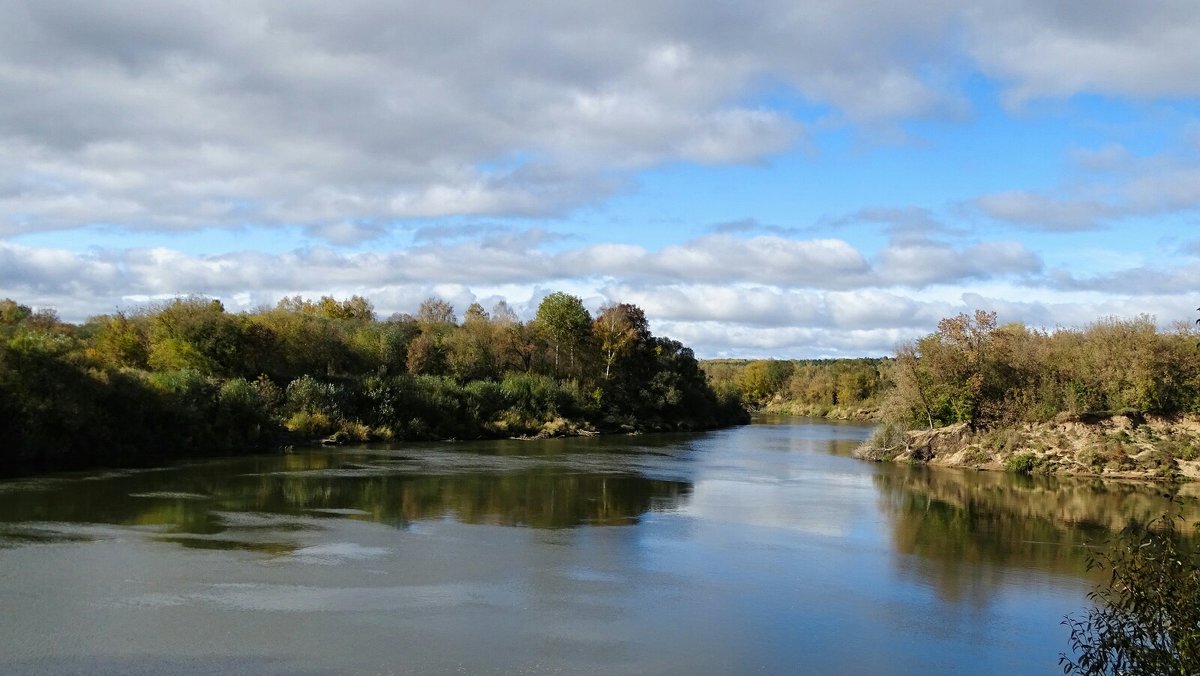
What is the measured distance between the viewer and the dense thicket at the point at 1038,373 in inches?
1272

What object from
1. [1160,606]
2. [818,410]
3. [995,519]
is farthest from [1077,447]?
[818,410]

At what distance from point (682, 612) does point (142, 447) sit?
2756 centimetres

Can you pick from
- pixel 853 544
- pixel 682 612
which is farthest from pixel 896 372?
pixel 682 612

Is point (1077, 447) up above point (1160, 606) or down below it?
below

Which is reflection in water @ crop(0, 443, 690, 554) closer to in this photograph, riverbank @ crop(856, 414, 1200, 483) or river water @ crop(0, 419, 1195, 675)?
river water @ crop(0, 419, 1195, 675)

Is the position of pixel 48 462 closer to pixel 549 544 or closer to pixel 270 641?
pixel 549 544

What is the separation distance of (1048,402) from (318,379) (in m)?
35.4

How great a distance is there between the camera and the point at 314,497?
2331 cm

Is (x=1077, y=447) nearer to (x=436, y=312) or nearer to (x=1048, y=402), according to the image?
(x=1048, y=402)

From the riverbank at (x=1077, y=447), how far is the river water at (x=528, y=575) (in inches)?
161

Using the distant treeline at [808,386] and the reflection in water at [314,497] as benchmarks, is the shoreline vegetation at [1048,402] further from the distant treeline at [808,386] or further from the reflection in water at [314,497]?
the distant treeline at [808,386]

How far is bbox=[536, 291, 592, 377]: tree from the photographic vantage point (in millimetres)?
63344

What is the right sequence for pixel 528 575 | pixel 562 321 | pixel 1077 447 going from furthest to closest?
pixel 562 321 → pixel 1077 447 → pixel 528 575

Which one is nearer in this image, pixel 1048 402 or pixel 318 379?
pixel 1048 402
